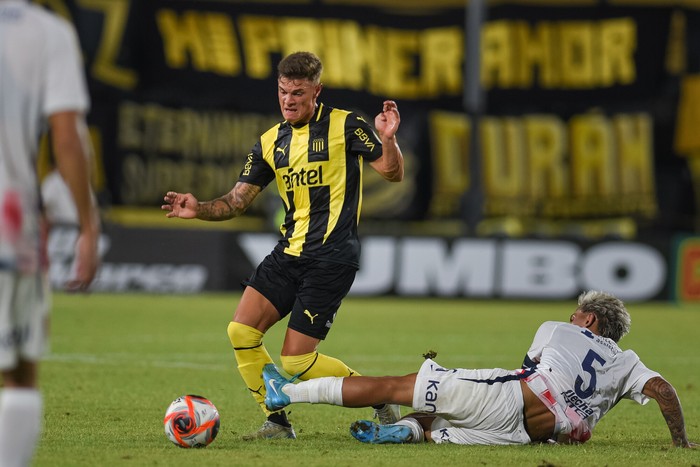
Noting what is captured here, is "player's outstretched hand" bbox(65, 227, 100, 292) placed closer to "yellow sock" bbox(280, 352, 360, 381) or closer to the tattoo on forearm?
"yellow sock" bbox(280, 352, 360, 381)

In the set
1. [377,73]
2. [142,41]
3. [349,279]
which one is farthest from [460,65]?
[349,279]

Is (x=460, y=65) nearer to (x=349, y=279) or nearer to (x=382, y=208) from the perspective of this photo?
(x=382, y=208)

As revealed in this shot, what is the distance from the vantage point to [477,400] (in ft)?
19.5

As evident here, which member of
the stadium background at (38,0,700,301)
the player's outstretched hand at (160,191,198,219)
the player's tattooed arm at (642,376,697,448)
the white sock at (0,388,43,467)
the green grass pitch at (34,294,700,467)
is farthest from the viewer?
the stadium background at (38,0,700,301)

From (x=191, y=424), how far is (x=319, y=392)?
659 mm

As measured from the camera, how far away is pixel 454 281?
66.0 feet

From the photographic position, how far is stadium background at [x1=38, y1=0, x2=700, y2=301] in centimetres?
2373

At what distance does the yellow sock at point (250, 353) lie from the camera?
636 cm

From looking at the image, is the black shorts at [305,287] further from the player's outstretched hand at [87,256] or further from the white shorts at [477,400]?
the player's outstretched hand at [87,256]

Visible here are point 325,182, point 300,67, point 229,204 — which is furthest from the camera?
point 229,204

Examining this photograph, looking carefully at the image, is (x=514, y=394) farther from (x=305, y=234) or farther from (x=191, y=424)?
(x=191, y=424)

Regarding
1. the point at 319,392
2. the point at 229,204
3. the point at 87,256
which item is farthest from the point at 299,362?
the point at 87,256

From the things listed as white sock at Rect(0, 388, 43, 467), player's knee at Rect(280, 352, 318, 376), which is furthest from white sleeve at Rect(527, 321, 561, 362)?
white sock at Rect(0, 388, 43, 467)

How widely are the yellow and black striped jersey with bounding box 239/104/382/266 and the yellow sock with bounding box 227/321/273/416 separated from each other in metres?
0.50
